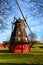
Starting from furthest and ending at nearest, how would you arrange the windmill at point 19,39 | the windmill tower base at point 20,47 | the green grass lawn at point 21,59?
1. the windmill at point 19,39
2. the windmill tower base at point 20,47
3. the green grass lawn at point 21,59

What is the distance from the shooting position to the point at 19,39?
5953cm

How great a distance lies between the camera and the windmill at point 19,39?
57.7m

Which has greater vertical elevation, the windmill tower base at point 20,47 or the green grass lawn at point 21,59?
the windmill tower base at point 20,47

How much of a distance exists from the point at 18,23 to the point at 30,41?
5407mm

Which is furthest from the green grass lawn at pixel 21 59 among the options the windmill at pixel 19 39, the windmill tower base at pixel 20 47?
the windmill at pixel 19 39

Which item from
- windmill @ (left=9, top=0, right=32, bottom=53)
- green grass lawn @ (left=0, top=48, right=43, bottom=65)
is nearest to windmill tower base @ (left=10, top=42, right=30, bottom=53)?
windmill @ (left=9, top=0, right=32, bottom=53)

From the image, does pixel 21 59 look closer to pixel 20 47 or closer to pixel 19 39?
pixel 20 47

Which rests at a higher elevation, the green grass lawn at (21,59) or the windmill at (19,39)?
the windmill at (19,39)

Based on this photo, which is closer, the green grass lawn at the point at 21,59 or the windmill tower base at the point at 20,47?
the green grass lawn at the point at 21,59

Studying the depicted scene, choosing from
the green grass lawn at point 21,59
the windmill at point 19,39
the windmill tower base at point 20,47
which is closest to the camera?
the green grass lawn at point 21,59

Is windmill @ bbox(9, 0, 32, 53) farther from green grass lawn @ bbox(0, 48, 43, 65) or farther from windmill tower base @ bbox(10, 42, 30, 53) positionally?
green grass lawn @ bbox(0, 48, 43, 65)

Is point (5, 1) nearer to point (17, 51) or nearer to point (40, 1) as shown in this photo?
point (40, 1)

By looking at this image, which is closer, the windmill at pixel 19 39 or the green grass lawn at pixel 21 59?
the green grass lawn at pixel 21 59

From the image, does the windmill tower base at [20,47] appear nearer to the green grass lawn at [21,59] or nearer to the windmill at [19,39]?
the windmill at [19,39]
